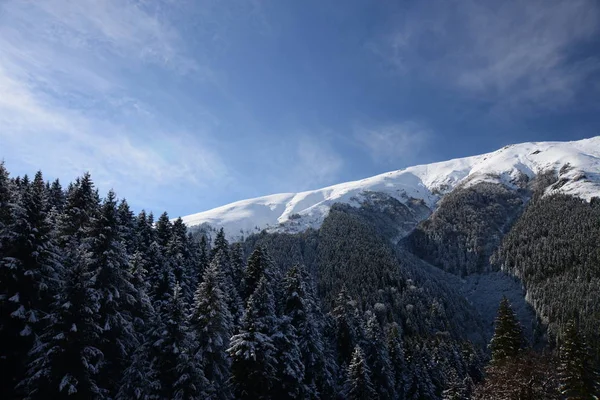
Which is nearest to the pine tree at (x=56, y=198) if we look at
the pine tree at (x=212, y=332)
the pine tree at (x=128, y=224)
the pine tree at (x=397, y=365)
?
the pine tree at (x=128, y=224)

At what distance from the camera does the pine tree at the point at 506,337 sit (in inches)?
1550

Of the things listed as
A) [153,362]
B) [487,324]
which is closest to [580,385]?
[153,362]

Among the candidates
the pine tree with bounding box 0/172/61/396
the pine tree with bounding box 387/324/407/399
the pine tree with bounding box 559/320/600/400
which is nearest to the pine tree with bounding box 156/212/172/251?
the pine tree with bounding box 0/172/61/396

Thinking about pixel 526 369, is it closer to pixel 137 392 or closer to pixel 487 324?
pixel 137 392

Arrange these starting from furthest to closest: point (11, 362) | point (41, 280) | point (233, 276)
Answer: point (233, 276), point (41, 280), point (11, 362)

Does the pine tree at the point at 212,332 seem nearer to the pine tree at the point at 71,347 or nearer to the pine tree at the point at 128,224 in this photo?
the pine tree at the point at 71,347

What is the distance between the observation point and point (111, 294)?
968 inches

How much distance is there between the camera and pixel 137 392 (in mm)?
24062

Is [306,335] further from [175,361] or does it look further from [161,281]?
[161,281]

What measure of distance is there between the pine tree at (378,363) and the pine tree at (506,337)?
1245 cm

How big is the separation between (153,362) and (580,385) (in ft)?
114

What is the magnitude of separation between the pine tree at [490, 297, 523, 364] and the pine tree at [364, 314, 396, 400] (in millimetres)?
12446

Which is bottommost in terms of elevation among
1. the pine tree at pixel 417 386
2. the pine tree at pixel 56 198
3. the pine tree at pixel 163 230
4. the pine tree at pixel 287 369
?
the pine tree at pixel 417 386

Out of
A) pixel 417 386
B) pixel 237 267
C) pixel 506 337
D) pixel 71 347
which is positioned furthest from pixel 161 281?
pixel 417 386
